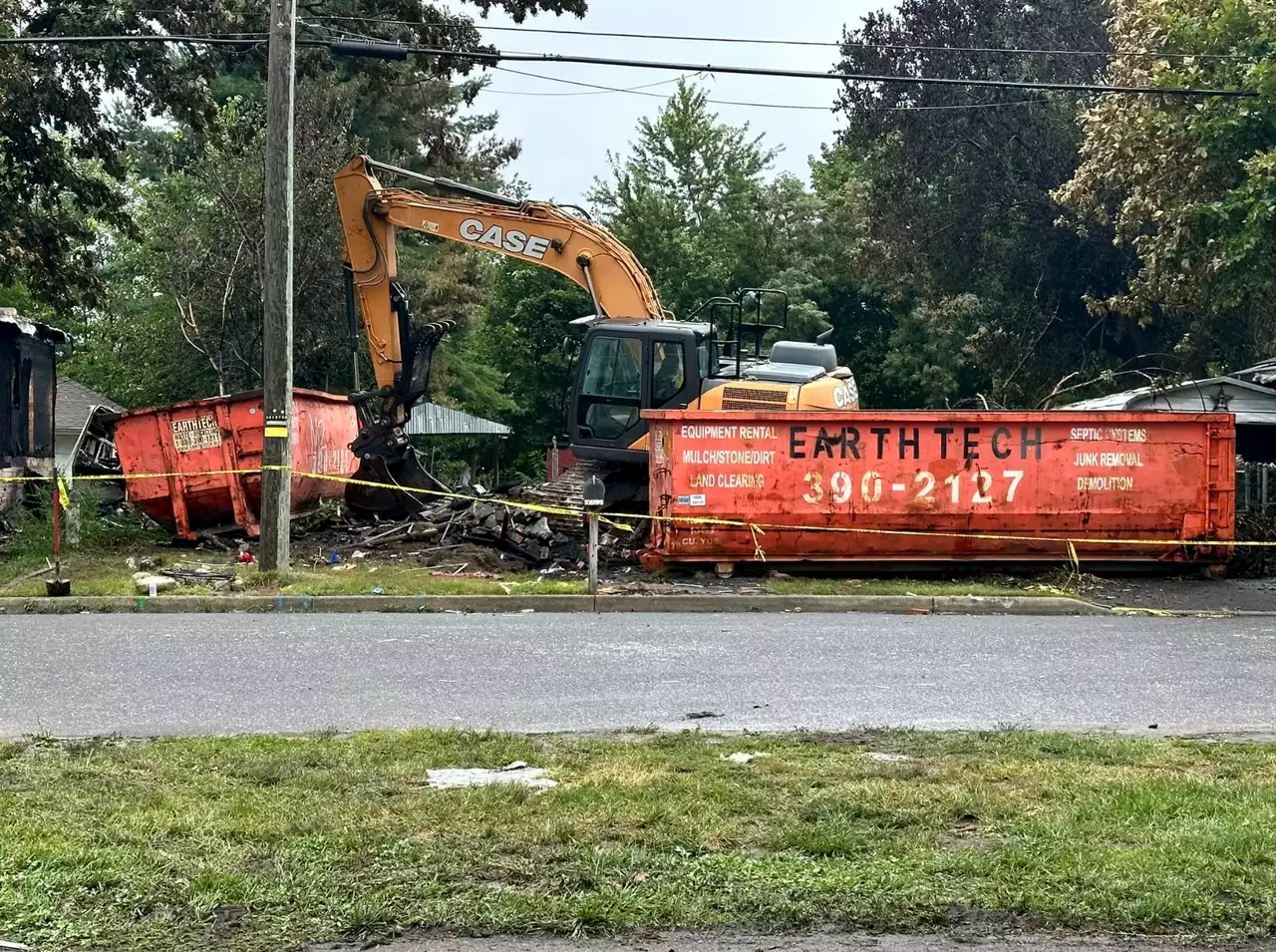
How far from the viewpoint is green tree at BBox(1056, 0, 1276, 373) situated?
67.7 feet

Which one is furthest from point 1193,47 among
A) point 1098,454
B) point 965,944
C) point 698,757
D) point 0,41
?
point 965,944

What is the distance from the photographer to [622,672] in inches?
380

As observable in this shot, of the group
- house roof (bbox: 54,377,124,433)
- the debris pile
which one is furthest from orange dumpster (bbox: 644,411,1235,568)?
house roof (bbox: 54,377,124,433)

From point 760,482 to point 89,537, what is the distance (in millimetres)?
8954

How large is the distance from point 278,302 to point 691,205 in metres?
33.1

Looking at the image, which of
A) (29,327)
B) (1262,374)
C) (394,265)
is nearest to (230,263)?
(29,327)

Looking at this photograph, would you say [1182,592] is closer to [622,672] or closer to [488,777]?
[622,672]

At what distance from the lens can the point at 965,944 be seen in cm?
428

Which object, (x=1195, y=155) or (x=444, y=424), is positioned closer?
(x=1195, y=155)

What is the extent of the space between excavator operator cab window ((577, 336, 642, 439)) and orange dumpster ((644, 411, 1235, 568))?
2182 millimetres

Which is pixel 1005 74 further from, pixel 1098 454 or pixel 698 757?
pixel 698 757

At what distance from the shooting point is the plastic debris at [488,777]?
5969mm

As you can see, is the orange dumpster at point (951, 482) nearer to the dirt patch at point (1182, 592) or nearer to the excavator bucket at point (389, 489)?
the dirt patch at point (1182, 592)

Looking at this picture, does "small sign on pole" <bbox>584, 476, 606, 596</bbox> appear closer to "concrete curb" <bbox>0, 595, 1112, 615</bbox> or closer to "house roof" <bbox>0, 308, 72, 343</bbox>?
"concrete curb" <bbox>0, 595, 1112, 615</bbox>
